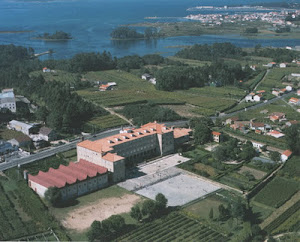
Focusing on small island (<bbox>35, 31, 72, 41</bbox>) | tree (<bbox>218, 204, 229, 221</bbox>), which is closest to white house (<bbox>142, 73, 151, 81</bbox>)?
tree (<bbox>218, 204, 229, 221</bbox>)

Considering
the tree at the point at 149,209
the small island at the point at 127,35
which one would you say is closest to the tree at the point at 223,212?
the tree at the point at 149,209

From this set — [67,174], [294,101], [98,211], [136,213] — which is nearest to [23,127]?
[67,174]

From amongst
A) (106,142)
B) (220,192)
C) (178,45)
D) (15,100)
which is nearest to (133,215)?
(220,192)

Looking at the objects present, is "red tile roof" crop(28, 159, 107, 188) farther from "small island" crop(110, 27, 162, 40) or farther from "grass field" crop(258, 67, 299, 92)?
"small island" crop(110, 27, 162, 40)

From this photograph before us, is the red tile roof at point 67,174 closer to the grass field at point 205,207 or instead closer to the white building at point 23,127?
the grass field at point 205,207

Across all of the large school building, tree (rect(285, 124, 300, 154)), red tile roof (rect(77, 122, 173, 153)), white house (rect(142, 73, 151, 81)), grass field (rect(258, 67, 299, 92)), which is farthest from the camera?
white house (rect(142, 73, 151, 81))
